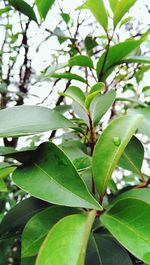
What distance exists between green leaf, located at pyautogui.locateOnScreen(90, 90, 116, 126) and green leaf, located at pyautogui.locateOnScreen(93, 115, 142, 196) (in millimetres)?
115

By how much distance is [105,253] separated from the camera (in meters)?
0.56

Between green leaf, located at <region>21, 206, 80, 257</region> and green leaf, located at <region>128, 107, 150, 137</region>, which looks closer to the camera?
green leaf, located at <region>21, 206, 80, 257</region>

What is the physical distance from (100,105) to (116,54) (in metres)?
0.12

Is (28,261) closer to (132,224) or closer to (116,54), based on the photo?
(132,224)

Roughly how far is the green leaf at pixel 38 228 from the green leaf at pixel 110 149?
0.07m

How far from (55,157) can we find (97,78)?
32cm

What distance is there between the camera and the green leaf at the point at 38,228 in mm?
500

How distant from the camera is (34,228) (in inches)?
20.2

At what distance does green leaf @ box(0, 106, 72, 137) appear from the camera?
0.55m

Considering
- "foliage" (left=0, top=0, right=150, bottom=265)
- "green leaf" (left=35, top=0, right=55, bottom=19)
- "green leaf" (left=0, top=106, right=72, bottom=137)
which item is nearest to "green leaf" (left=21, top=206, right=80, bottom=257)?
"foliage" (left=0, top=0, right=150, bottom=265)

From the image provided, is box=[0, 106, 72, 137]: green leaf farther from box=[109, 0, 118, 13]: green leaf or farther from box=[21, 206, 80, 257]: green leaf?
box=[109, 0, 118, 13]: green leaf

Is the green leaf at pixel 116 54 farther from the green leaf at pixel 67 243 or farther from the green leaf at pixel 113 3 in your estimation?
the green leaf at pixel 67 243

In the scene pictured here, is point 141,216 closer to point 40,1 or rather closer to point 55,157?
point 55,157

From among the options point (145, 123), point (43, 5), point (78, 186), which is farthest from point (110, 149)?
point (43, 5)
